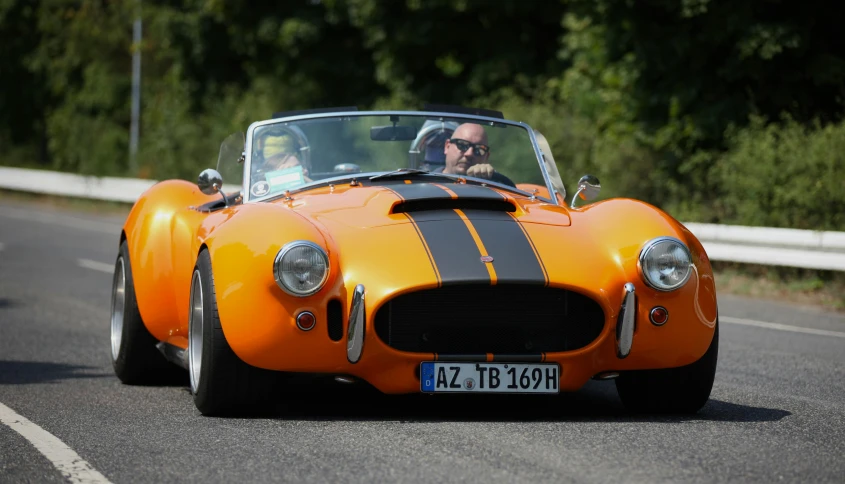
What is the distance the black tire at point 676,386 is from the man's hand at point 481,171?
5.12 feet

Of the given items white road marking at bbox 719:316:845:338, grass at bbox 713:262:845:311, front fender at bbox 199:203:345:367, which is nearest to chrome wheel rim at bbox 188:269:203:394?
front fender at bbox 199:203:345:367

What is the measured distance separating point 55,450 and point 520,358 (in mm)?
1935

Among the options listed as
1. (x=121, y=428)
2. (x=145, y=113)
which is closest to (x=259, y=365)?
(x=121, y=428)

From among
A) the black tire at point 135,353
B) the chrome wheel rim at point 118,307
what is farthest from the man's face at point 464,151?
the chrome wheel rim at point 118,307

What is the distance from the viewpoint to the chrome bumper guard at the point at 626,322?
5777 mm

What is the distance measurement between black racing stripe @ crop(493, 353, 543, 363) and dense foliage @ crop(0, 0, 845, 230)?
1000cm

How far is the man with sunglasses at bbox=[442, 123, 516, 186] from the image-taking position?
7.27 meters

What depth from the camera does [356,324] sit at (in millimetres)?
5594

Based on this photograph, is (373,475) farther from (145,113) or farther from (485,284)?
(145,113)

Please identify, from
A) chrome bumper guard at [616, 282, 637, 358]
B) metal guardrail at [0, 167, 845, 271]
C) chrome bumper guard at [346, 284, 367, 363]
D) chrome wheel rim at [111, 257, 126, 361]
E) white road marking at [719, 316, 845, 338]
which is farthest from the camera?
metal guardrail at [0, 167, 845, 271]

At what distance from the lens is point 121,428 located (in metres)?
5.72

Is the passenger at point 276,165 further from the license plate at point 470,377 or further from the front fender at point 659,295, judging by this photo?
the license plate at point 470,377

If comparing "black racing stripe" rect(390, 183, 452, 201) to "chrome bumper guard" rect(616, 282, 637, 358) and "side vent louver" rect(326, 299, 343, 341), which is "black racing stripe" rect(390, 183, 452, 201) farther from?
"chrome bumper guard" rect(616, 282, 637, 358)

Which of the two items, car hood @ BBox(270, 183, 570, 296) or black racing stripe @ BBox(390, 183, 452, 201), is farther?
black racing stripe @ BBox(390, 183, 452, 201)
